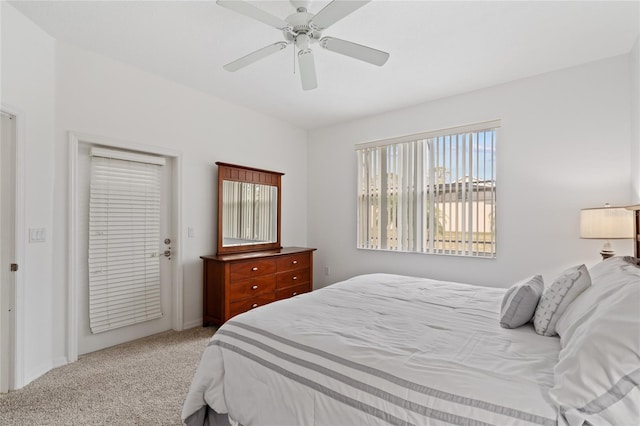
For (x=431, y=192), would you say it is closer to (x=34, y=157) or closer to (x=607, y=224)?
(x=607, y=224)

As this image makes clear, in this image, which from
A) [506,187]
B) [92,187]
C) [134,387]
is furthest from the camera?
[506,187]

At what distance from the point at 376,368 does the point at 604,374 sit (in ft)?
2.33

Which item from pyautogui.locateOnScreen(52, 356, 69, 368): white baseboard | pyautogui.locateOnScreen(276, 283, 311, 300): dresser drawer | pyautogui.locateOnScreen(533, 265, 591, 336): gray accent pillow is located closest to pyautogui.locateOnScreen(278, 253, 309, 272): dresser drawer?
pyautogui.locateOnScreen(276, 283, 311, 300): dresser drawer

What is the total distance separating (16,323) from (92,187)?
1.20 meters

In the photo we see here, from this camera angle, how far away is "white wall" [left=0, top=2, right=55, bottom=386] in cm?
219

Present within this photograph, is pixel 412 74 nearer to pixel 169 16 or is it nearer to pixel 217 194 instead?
pixel 169 16

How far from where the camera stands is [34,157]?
2.37 meters

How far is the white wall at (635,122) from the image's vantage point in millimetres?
2471

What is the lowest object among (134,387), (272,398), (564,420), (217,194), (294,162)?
(134,387)

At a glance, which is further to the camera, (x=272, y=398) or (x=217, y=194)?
(x=217, y=194)

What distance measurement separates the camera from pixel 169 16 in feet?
7.28

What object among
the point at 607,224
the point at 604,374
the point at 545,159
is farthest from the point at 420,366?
the point at 545,159

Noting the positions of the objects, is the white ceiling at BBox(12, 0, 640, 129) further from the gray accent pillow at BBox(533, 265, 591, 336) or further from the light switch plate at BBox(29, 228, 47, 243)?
the gray accent pillow at BBox(533, 265, 591, 336)

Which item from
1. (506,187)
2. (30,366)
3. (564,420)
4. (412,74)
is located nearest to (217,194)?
(30,366)
